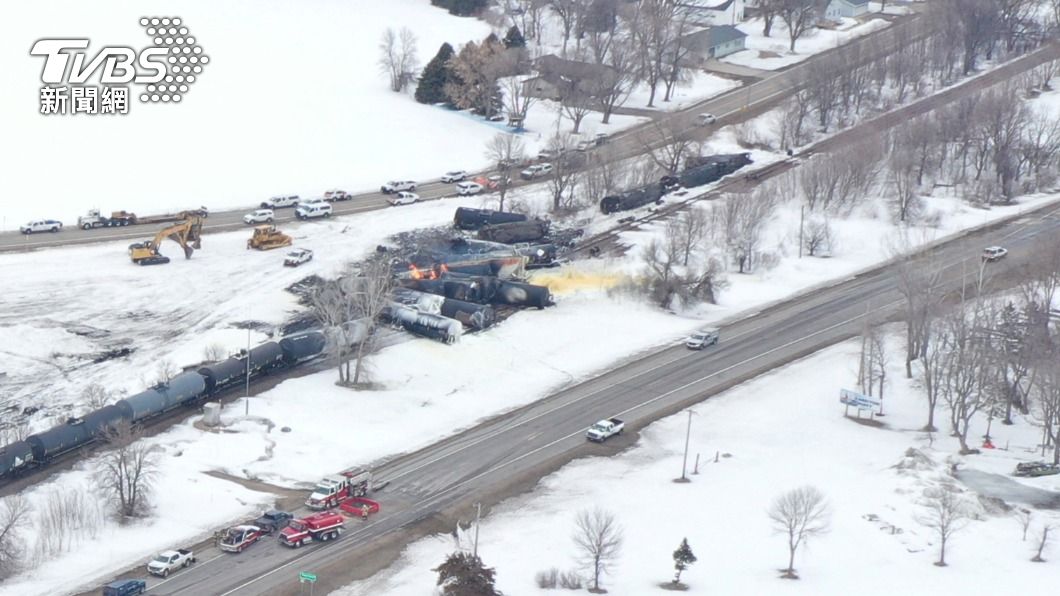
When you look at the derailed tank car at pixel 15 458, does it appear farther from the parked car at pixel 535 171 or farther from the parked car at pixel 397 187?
the parked car at pixel 535 171

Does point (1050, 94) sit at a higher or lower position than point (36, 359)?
higher

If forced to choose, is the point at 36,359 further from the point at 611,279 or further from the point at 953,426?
→ the point at 953,426

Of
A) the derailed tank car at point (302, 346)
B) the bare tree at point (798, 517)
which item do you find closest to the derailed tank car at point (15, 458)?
the derailed tank car at point (302, 346)

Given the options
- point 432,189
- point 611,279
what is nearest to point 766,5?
point 432,189

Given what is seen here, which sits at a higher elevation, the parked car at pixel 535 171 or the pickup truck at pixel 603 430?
the parked car at pixel 535 171

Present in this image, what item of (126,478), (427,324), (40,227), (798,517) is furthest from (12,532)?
(40,227)
